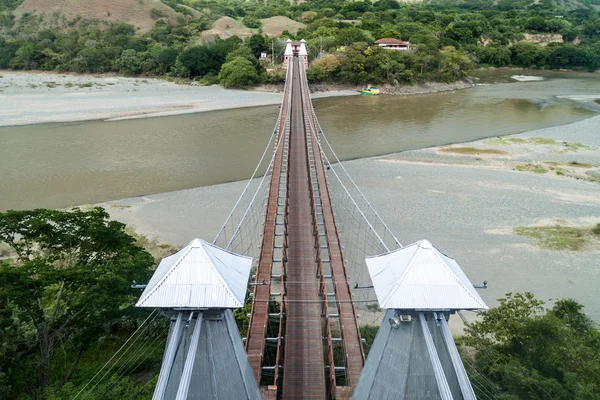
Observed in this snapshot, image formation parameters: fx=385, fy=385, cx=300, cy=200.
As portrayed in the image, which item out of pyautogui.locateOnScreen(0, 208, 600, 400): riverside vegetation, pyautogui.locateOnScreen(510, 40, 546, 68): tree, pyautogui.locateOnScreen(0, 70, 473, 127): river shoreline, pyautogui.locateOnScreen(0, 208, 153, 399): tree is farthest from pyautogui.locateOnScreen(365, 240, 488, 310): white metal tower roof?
pyautogui.locateOnScreen(510, 40, 546, 68): tree

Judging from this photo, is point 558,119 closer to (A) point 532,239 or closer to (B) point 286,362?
(A) point 532,239

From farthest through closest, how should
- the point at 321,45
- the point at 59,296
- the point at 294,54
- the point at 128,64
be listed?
1. the point at 128,64
2. the point at 321,45
3. the point at 294,54
4. the point at 59,296


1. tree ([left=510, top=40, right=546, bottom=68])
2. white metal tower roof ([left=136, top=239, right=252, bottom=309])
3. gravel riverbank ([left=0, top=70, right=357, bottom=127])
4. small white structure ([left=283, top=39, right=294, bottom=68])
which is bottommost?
white metal tower roof ([left=136, top=239, right=252, bottom=309])

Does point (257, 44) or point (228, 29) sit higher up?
point (228, 29)

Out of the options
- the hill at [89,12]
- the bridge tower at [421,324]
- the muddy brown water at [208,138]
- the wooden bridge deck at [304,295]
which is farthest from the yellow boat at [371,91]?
the hill at [89,12]

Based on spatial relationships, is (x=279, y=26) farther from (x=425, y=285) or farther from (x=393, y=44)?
(x=425, y=285)

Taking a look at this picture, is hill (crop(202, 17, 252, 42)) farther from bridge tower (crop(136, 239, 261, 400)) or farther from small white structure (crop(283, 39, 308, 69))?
bridge tower (crop(136, 239, 261, 400))

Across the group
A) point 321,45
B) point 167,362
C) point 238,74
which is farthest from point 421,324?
point 321,45
